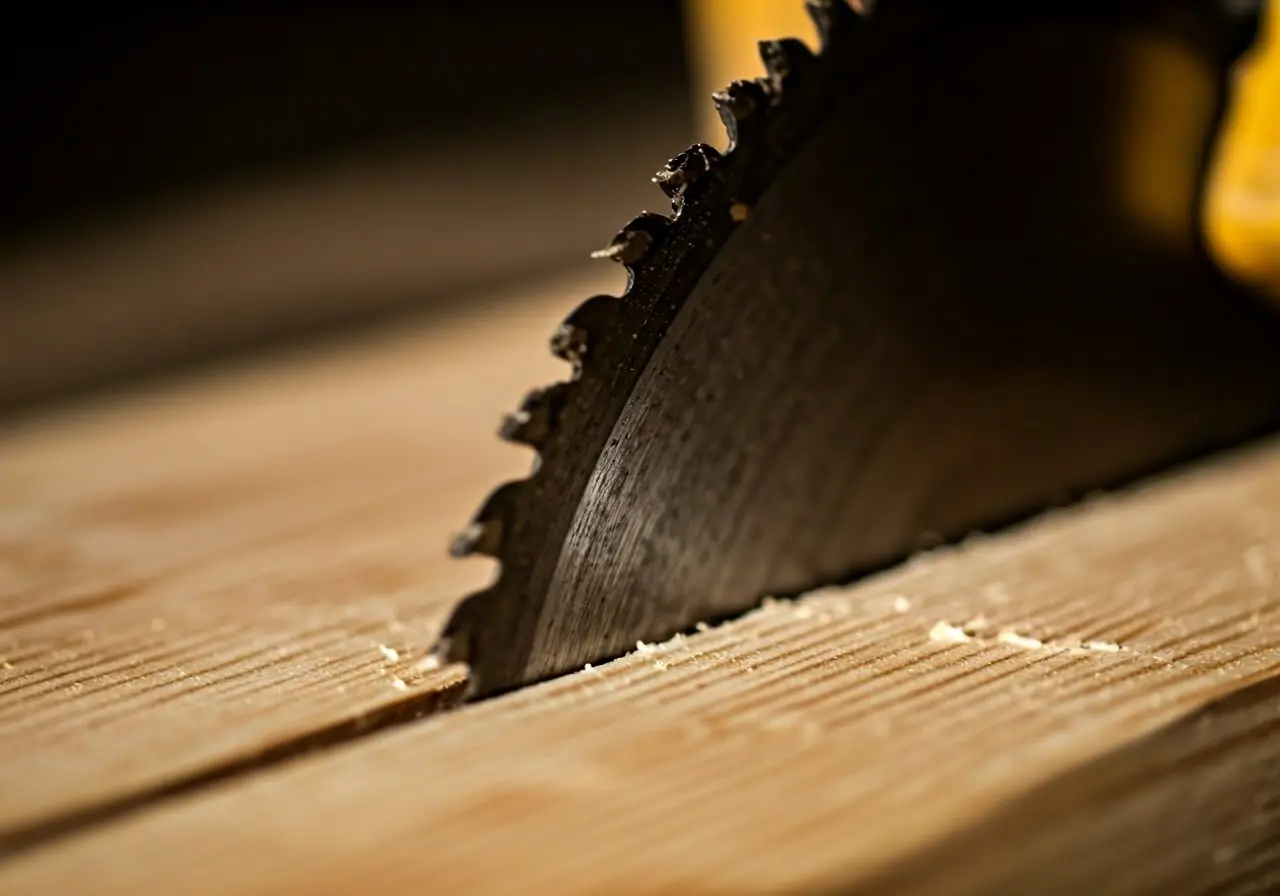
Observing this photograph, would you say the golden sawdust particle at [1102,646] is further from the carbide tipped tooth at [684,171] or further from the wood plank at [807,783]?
the carbide tipped tooth at [684,171]

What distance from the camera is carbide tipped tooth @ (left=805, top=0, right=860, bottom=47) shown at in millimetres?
790

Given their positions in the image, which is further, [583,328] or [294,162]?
[294,162]

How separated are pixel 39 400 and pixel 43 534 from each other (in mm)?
1715

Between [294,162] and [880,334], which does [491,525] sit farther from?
[294,162]

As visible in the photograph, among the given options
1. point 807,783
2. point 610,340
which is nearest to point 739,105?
point 610,340

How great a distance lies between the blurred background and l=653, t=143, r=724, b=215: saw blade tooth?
2.33 meters

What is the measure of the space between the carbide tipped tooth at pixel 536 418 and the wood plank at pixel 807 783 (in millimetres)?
118

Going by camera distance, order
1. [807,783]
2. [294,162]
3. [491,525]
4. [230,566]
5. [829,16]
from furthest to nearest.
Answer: [294,162]
[230,566]
[829,16]
[491,525]
[807,783]

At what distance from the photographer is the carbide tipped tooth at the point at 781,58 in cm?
76

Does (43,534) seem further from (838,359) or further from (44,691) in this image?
(838,359)

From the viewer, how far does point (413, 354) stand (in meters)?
2.06

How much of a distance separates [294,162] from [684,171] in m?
2.41

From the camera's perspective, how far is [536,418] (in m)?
0.66

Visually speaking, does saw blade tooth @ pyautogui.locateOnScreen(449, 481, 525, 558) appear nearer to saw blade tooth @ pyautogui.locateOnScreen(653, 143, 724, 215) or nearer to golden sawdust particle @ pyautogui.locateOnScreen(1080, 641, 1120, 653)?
saw blade tooth @ pyautogui.locateOnScreen(653, 143, 724, 215)
